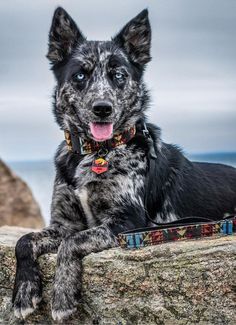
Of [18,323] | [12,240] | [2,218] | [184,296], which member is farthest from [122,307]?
[2,218]

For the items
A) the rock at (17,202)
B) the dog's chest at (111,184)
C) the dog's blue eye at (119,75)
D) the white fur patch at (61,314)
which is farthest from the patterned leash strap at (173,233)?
the rock at (17,202)

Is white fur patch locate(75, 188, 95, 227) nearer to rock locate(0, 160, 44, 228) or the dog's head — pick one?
the dog's head

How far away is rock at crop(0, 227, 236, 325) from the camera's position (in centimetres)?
464

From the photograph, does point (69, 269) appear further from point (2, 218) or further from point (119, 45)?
point (2, 218)

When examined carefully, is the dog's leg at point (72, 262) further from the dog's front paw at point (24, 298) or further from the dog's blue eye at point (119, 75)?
the dog's blue eye at point (119, 75)

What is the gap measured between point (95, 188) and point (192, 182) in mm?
1065

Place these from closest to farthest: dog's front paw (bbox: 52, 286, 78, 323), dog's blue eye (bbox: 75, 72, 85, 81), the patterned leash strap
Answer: dog's front paw (bbox: 52, 286, 78, 323), the patterned leash strap, dog's blue eye (bbox: 75, 72, 85, 81)

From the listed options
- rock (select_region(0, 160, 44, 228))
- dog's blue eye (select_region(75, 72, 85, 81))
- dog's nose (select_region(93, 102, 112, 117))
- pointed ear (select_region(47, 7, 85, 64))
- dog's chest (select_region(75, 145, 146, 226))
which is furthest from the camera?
rock (select_region(0, 160, 44, 228))

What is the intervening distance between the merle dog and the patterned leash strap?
0.15 meters

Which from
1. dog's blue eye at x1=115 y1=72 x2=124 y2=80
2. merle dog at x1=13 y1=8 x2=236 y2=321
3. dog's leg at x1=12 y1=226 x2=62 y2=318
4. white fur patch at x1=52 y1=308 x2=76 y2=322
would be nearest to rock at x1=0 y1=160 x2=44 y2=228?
merle dog at x1=13 y1=8 x2=236 y2=321

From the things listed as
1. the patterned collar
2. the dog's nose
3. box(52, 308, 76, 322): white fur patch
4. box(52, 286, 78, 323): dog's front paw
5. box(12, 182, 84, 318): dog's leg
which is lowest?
box(52, 308, 76, 322): white fur patch

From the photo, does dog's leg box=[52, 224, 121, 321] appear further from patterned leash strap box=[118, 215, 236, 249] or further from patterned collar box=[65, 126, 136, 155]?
patterned collar box=[65, 126, 136, 155]

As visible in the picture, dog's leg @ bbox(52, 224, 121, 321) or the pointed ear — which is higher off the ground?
the pointed ear

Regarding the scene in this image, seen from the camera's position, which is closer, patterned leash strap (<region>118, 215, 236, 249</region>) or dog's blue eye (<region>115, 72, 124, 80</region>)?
patterned leash strap (<region>118, 215, 236, 249</region>)
